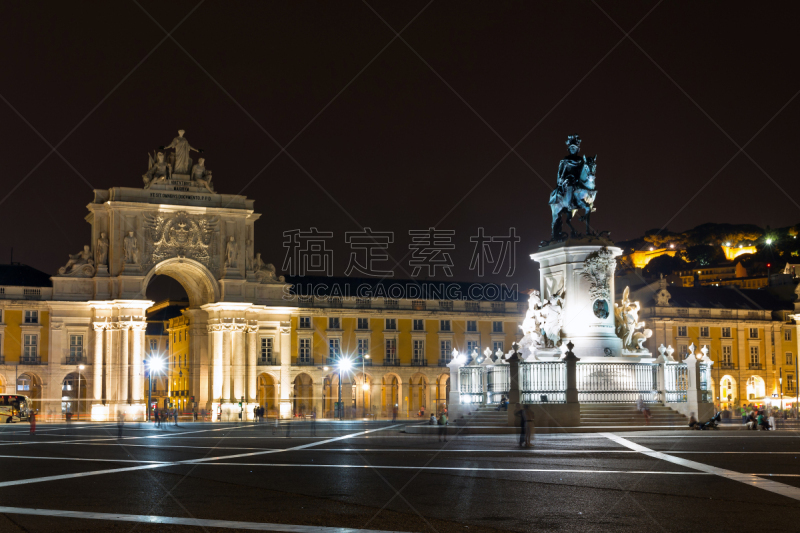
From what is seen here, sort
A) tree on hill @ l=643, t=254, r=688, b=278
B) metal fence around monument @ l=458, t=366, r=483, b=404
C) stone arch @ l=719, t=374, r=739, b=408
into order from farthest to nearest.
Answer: tree on hill @ l=643, t=254, r=688, b=278 < stone arch @ l=719, t=374, r=739, b=408 < metal fence around monument @ l=458, t=366, r=483, b=404

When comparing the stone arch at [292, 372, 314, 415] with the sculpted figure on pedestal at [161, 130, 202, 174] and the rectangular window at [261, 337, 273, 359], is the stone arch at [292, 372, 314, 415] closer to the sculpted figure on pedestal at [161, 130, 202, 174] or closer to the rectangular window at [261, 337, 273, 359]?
the rectangular window at [261, 337, 273, 359]

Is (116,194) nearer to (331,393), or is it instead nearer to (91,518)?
(331,393)

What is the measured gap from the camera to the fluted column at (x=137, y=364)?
72500 millimetres

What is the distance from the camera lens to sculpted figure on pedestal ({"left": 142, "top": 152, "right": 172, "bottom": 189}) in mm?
75300

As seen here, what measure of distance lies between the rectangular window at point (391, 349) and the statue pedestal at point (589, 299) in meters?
53.1

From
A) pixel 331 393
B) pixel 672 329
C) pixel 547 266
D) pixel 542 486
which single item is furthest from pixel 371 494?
pixel 672 329

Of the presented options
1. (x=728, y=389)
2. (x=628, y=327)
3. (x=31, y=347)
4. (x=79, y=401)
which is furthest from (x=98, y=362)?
(x=728, y=389)

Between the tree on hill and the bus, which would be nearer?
the bus

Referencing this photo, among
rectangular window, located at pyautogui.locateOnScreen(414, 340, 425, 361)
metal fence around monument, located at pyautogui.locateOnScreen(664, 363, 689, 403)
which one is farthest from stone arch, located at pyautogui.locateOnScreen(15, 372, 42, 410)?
metal fence around monument, located at pyautogui.locateOnScreen(664, 363, 689, 403)

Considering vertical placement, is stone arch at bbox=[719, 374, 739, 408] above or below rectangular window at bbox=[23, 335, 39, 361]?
below

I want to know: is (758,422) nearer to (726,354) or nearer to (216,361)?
(216,361)

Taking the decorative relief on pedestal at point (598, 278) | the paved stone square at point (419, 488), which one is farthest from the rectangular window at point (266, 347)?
the paved stone square at point (419, 488)

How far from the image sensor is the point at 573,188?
3375 centimetres

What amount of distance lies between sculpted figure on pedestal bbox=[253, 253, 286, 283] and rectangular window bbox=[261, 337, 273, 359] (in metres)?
4.66
